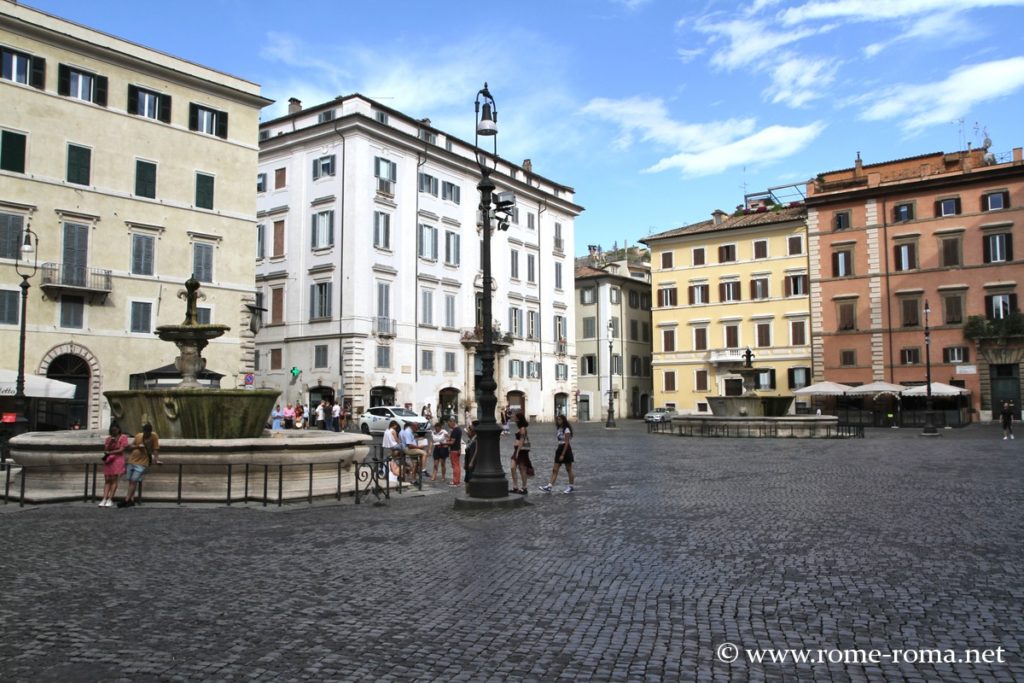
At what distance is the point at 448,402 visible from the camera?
48.0m

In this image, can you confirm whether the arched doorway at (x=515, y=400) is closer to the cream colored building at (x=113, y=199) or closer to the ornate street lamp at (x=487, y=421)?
the cream colored building at (x=113, y=199)

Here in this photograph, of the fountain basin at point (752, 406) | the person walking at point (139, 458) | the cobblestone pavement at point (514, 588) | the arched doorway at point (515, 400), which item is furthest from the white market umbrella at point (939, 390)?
the person walking at point (139, 458)

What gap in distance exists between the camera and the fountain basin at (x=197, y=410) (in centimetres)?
1410

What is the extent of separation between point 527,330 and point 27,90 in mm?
32152


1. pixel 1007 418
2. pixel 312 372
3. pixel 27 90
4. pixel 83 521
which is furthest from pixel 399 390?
pixel 83 521

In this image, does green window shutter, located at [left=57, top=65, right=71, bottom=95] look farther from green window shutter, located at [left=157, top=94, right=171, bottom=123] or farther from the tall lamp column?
the tall lamp column

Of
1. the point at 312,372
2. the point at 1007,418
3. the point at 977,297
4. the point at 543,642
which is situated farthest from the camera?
the point at 977,297

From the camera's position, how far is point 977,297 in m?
46.6

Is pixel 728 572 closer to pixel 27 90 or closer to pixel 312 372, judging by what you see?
pixel 27 90

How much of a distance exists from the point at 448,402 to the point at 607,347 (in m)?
18.5

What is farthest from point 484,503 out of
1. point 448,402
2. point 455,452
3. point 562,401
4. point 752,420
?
point 562,401

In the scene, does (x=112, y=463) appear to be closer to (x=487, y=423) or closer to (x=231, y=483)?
(x=231, y=483)

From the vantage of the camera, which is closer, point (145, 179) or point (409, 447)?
point (409, 447)

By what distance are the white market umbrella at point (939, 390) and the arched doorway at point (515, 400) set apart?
2287cm
